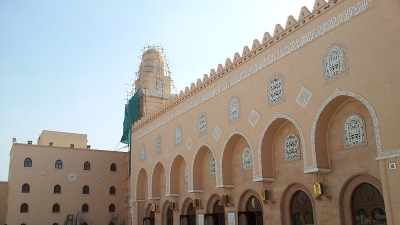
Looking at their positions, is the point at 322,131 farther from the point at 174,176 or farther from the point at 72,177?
the point at 72,177

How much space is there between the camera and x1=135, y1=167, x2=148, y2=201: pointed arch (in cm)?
1872

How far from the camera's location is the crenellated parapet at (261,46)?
9414 mm

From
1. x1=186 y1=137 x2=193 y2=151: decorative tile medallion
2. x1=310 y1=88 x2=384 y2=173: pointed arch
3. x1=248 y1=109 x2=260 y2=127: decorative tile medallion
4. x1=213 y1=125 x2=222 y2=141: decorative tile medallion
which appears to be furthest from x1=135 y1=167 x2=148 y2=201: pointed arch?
x1=310 y1=88 x2=384 y2=173: pointed arch

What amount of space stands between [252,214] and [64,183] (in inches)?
593

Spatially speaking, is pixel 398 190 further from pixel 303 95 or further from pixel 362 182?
pixel 303 95

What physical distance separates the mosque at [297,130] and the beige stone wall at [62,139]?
1300cm

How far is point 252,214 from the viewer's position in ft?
38.2

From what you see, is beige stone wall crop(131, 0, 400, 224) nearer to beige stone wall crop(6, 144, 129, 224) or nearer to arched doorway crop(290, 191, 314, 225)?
arched doorway crop(290, 191, 314, 225)

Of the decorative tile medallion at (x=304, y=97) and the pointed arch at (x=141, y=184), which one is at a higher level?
the decorative tile medallion at (x=304, y=97)

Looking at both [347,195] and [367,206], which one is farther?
[347,195]

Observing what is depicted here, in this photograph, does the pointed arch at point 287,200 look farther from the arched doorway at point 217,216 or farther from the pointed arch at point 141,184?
the pointed arch at point 141,184

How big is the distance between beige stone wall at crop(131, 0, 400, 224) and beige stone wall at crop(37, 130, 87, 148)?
51.8 ft

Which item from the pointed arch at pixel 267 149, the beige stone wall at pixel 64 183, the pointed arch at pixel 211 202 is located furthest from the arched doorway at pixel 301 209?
the beige stone wall at pixel 64 183

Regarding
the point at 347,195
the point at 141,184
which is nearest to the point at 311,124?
the point at 347,195
